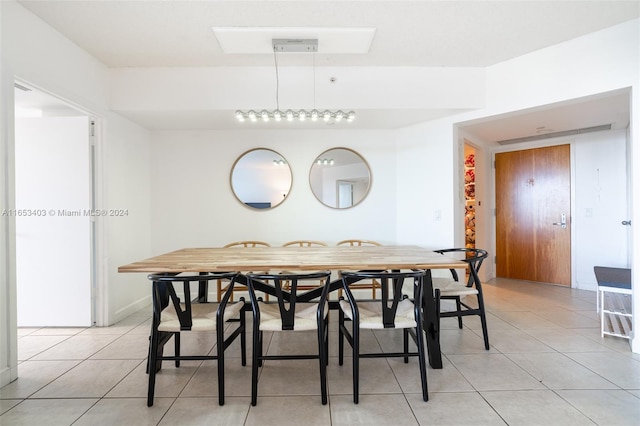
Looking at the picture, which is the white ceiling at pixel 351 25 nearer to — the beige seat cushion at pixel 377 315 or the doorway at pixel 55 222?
the doorway at pixel 55 222

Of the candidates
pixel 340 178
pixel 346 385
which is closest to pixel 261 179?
pixel 340 178

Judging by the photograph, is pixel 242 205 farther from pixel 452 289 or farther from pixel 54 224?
pixel 452 289

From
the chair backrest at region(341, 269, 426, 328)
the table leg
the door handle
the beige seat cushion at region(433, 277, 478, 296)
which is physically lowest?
the table leg

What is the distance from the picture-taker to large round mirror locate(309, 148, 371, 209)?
4.07 metres

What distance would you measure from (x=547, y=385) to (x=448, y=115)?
8.92 feet

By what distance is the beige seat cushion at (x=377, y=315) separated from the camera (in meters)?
1.87

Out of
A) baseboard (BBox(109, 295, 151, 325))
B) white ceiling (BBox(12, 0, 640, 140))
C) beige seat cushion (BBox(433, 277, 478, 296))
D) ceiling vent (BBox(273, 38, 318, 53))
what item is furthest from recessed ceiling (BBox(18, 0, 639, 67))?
Result: baseboard (BBox(109, 295, 151, 325))

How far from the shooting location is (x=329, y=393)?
74.7 inches

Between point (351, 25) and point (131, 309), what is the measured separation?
3623mm

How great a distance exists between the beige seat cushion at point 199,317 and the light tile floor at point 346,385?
43 centimetres

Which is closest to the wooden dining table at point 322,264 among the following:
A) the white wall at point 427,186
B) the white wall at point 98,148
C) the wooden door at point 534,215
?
the white wall at point 98,148

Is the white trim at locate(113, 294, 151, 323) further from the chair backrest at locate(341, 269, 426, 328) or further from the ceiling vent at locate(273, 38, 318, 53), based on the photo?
the ceiling vent at locate(273, 38, 318, 53)

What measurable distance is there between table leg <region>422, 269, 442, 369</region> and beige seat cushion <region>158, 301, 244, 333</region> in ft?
4.29

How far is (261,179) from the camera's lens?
404 centimetres
